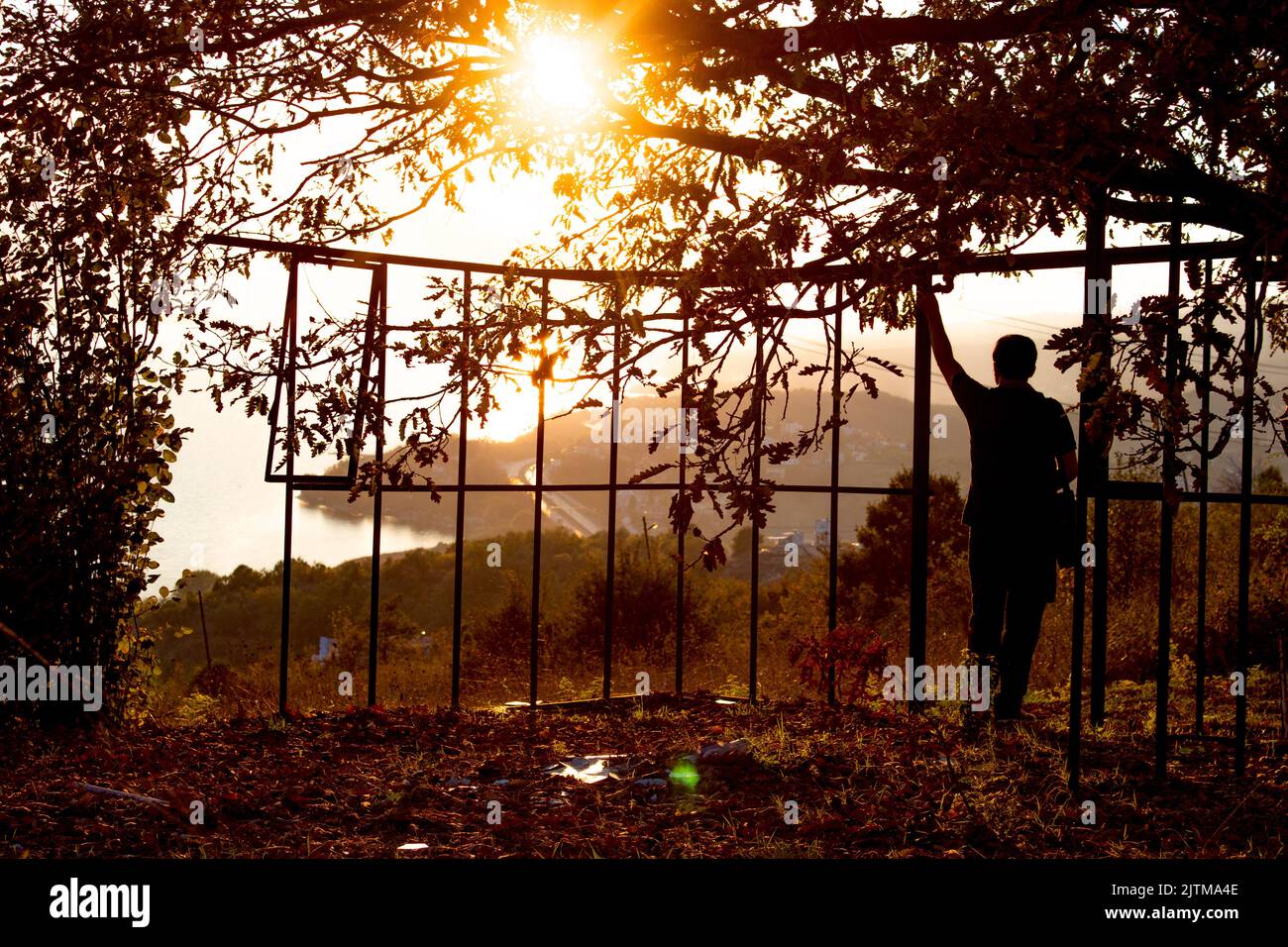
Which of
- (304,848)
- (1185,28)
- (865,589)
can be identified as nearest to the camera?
(1185,28)

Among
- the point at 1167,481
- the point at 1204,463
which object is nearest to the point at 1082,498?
the point at 1204,463

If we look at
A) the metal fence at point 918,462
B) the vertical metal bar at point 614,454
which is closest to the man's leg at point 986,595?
the metal fence at point 918,462

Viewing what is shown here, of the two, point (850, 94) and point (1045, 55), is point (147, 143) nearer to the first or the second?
point (850, 94)

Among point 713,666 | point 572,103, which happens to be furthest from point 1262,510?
point 572,103

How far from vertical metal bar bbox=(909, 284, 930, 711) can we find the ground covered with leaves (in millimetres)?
569

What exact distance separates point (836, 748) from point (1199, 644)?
204 centimetres

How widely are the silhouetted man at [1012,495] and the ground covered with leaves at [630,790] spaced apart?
1.95 feet

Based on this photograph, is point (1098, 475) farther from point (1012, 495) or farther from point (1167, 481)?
point (1012, 495)

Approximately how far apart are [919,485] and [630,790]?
2.96 meters

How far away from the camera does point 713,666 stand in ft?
43.6

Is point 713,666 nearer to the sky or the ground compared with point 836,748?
nearer to the ground

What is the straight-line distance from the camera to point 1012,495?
6.16 m

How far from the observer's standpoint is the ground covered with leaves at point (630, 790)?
4211mm

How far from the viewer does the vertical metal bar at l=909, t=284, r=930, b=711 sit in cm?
677
